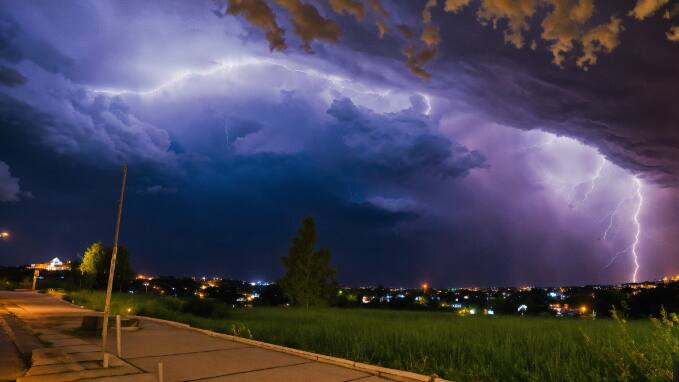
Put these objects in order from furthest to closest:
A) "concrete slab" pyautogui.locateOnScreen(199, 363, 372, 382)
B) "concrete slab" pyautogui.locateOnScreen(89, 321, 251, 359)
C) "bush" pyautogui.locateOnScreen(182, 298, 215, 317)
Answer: "bush" pyautogui.locateOnScreen(182, 298, 215, 317) → "concrete slab" pyautogui.locateOnScreen(89, 321, 251, 359) → "concrete slab" pyautogui.locateOnScreen(199, 363, 372, 382)

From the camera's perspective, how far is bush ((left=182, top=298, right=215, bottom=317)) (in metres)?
24.8

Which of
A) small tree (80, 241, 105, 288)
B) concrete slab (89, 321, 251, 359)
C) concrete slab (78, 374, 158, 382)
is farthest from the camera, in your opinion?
small tree (80, 241, 105, 288)

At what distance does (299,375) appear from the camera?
8.05 m

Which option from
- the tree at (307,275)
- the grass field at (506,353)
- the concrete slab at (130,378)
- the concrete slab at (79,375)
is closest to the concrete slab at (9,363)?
the concrete slab at (79,375)

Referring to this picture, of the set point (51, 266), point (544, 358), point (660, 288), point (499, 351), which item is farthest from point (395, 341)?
point (51, 266)

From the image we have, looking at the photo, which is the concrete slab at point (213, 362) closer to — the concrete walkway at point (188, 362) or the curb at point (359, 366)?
the concrete walkway at point (188, 362)

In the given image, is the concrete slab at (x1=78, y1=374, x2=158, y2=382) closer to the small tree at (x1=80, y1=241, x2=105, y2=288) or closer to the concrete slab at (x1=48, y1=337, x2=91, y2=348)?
the concrete slab at (x1=48, y1=337, x2=91, y2=348)

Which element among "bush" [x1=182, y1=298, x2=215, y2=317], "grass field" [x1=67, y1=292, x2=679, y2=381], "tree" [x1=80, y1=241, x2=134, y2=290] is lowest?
"bush" [x1=182, y1=298, x2=215, y2=317]

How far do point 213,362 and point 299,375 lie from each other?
93.5 inches

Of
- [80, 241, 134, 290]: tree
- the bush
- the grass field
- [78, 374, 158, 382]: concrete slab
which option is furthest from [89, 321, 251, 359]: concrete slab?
[80, 241, 134, 290]: tree

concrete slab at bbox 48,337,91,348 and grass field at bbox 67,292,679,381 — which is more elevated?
grass field at bbox 67,292,679,381

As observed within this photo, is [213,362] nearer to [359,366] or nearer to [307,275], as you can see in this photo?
[359,366]

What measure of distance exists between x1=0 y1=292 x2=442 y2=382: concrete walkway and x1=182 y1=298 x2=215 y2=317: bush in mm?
11494

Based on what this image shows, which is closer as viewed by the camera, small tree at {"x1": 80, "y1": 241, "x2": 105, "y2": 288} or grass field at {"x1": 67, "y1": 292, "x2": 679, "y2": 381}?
grass field at {"x1": 67, "y1": 292, "x2": 679, "y2": 381}
